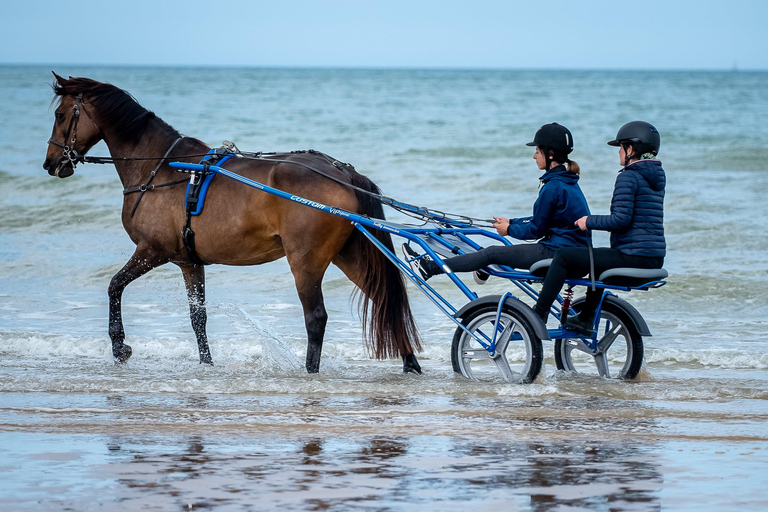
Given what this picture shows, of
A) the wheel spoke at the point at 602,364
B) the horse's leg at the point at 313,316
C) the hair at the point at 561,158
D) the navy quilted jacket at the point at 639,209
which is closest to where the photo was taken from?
the navy quilted jacket at the point at 639,209

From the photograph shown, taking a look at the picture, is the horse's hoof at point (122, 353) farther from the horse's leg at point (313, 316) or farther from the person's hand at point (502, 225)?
the person's hand at point (502, 225)

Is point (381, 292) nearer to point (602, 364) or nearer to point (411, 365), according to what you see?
point (411, 365)

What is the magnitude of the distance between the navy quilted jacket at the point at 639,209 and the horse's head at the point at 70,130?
399 centimetres

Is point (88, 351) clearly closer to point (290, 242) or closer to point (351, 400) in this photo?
point (290, 242)

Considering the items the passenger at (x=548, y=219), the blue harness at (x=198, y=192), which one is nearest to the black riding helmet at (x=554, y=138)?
the passenger at (x=548, y=219)

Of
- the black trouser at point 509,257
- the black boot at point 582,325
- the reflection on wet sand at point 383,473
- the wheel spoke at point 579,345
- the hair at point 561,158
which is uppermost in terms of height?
the hair at point 561,158

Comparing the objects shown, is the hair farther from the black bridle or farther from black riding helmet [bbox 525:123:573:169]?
the black bridle

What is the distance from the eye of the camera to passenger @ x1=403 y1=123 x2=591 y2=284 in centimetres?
530

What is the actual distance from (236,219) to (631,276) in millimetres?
2747

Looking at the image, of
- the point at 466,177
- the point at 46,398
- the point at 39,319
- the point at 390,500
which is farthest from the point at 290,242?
the point at 466,177

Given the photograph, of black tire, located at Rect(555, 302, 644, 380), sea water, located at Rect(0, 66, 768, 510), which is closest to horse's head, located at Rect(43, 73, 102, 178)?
sea water, located at Rect(0, 66, 768, 510)

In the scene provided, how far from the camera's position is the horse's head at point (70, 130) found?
6.91 metres

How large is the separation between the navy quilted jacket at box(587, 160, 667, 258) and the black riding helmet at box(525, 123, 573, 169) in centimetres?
37

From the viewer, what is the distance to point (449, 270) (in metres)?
5.53
